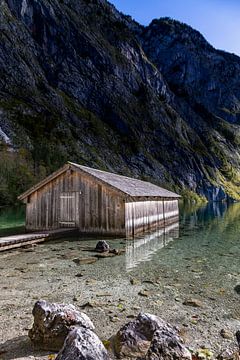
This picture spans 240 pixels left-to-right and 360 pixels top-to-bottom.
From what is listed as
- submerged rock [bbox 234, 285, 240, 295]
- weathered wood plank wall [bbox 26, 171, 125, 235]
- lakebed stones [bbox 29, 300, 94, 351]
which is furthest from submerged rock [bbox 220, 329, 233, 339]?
weathered wood plank wall [bbox 26, 171, 125, 235]

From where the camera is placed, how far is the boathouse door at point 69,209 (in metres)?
22.6

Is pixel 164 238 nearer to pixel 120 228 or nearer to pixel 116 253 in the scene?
pixel 120 228

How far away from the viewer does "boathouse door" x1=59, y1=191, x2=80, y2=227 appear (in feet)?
74.2

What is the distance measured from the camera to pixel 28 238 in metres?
18.3

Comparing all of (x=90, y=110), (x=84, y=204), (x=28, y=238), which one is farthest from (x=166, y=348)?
(x=90, y=110)

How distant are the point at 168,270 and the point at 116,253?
12.5 feet

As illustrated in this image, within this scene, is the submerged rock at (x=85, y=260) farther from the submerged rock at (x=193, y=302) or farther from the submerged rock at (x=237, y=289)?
the submerged rock at (x=237, y=289)

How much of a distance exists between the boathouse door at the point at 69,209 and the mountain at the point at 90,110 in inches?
1172

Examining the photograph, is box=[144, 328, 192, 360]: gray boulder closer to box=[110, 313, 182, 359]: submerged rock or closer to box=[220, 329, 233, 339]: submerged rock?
box=[110, 313, 182, 359]: submerged rock

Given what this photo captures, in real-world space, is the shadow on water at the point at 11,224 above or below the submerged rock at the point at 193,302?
above

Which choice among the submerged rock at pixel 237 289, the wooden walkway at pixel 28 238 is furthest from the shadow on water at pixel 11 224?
the submerged rock at pixel 237 289

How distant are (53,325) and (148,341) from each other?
1.87 metres

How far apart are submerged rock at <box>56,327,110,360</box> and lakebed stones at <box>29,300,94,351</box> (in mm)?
1121

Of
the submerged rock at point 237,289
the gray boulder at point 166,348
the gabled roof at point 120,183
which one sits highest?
the gabled roof at point 120,183
